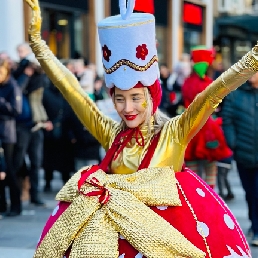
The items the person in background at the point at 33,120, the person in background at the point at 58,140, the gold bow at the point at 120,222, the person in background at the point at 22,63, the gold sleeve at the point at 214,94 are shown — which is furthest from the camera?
the person in background at the point at 58,140

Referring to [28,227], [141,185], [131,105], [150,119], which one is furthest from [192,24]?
[141,185]

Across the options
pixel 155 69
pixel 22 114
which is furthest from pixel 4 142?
pixel 155 69

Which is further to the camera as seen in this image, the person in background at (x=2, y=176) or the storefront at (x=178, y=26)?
the storefront at (x=178, y=26)

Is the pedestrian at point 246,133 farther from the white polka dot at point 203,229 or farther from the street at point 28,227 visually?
the white polka dot at point 203,229

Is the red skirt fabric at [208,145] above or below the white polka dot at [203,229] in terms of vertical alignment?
below

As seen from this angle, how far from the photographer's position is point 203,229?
2744 millimetres

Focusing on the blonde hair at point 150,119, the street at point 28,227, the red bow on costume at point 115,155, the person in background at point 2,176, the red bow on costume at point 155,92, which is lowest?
the street at point 28,227

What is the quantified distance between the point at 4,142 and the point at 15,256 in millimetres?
1837

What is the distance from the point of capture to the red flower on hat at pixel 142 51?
9.48 ft

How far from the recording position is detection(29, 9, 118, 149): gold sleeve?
3.22 metres

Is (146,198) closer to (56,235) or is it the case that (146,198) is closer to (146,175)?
(146,175)

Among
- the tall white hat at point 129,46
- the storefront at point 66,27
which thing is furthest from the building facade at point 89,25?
the tall white hat at point 129,46

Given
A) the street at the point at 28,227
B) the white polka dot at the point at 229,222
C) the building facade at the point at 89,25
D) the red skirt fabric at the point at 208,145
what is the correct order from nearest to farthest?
the white polka dot at the point at 229,222, the street at the point at 28,227, the red skirt fabric at the point at 208,145, the building facade at the point at 89,25

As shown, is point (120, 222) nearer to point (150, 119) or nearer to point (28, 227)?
point (150, 119)
